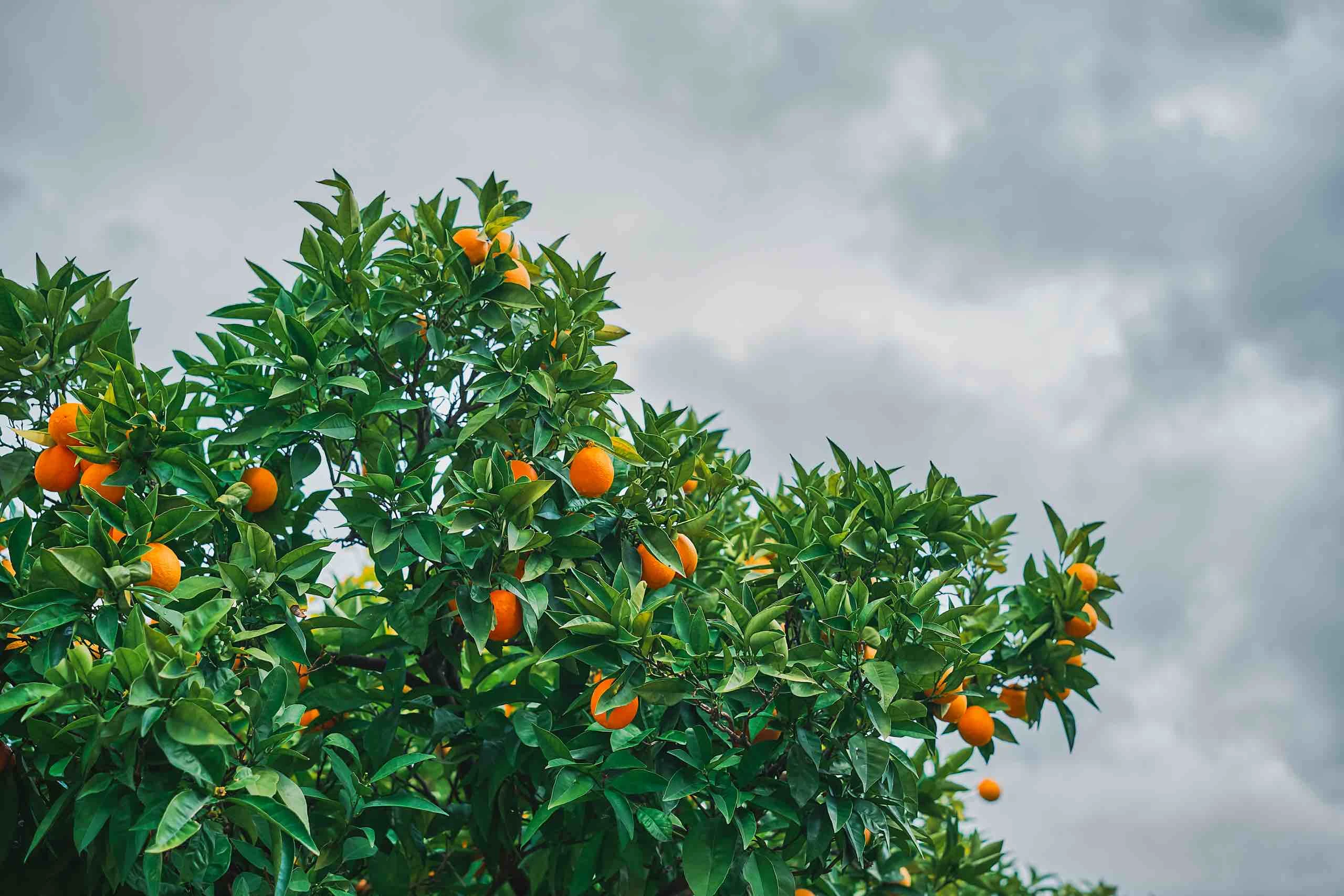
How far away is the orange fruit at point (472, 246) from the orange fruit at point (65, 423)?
3.66ft

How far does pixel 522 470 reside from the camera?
2.86 metres

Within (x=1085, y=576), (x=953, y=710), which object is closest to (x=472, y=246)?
(x=953, y=710)

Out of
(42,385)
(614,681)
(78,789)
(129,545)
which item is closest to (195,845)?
(78,789)

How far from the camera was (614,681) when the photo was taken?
2611 mm

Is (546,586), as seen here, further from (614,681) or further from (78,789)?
(78,789)

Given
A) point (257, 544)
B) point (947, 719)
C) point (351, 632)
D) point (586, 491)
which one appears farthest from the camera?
point (947, 719)

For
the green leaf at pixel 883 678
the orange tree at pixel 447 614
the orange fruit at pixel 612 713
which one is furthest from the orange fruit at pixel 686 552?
the green leaf at pixel 883 678

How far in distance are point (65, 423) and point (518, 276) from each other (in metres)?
1.27

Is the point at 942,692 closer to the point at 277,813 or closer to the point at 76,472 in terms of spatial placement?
the point at 277,813

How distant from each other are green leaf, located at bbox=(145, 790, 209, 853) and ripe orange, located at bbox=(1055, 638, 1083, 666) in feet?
8.49

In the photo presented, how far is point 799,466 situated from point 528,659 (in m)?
1.10

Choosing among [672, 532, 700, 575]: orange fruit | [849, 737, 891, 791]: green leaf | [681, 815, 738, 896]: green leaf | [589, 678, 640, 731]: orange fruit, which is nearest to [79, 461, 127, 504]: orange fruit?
[589, 678, 640, 731]: orange fruit

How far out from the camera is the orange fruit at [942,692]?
311 cm

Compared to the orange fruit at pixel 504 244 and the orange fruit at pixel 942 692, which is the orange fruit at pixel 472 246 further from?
the orange fruit at pixel 942 692
